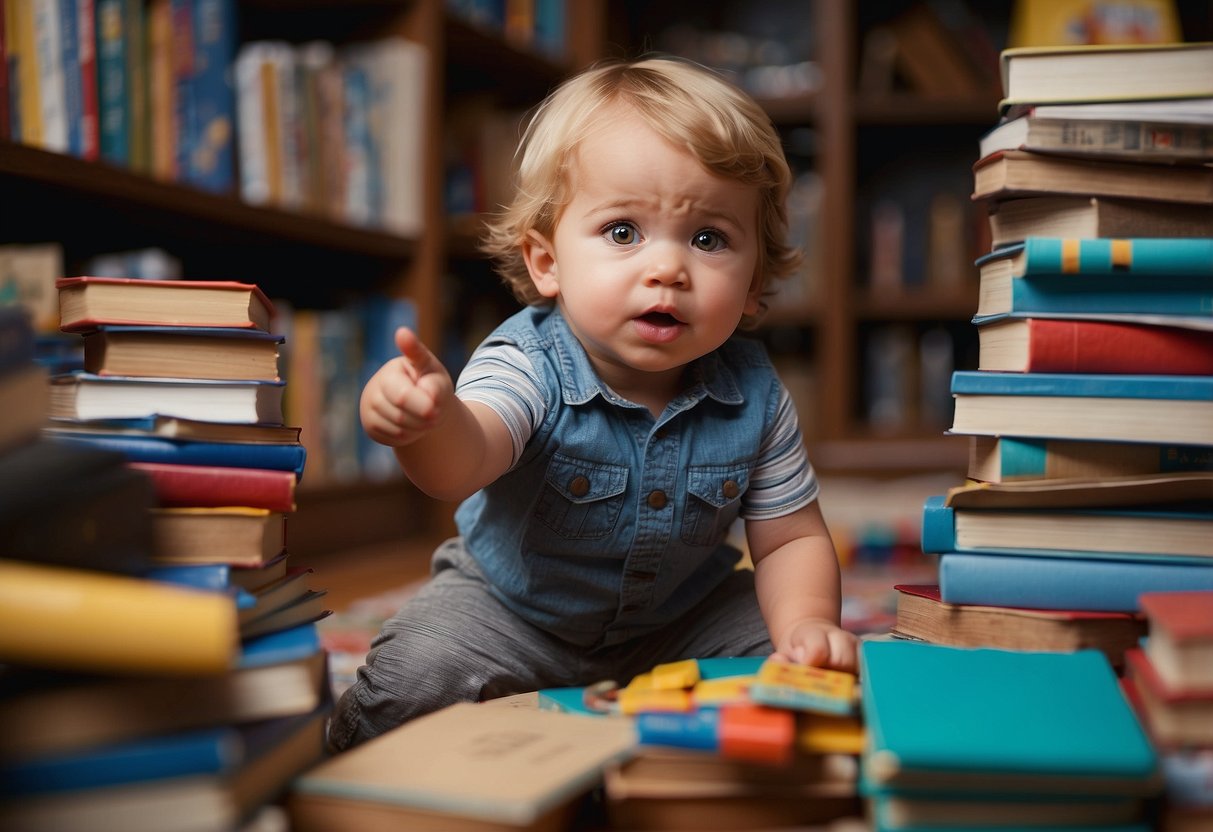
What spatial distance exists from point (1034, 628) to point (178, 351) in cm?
63

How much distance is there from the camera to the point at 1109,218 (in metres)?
0.85

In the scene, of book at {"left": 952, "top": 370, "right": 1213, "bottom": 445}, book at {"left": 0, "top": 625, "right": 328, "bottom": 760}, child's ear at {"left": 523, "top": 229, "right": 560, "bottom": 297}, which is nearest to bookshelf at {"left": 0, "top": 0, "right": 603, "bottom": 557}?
child's ear at {"left": 523, "top": 229, "right": 560, "bottom": 297}

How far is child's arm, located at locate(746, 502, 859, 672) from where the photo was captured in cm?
81

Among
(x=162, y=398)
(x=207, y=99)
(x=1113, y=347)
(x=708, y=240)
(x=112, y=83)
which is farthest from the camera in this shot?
(x=207, y=99)

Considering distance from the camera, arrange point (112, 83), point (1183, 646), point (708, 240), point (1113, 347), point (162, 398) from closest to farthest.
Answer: point (1183, 646)
point (162, 398)
point (1113, 347)
point (708, 240)
point (112, 83)

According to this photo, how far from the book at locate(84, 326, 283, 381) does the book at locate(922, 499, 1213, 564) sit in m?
0.51

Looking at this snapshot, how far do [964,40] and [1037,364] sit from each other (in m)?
2.33

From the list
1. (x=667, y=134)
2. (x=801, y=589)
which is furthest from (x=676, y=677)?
(x=667, y=134)

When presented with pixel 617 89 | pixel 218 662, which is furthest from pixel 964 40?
pixel 218 662

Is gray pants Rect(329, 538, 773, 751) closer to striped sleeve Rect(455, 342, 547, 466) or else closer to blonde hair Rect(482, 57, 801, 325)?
striped sleeve Rect(455, 342, 547, 466)

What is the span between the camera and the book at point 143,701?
0.54 meters

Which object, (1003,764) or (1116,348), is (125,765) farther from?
(1116,348)

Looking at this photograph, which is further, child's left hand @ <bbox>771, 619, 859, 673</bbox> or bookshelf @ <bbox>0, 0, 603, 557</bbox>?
bookshelf @ <bbox>0, 0, 603, 557</bbox>

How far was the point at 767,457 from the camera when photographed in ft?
3.42
